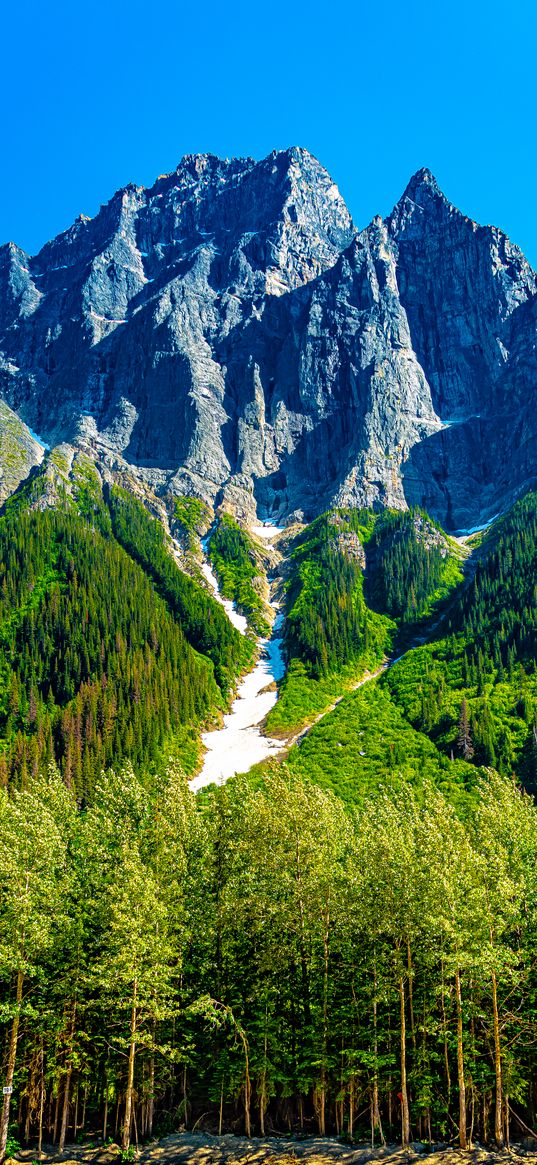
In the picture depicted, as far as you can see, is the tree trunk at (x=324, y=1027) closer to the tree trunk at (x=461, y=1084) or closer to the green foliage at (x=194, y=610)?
the tree trunk at (x=461, y=1084)

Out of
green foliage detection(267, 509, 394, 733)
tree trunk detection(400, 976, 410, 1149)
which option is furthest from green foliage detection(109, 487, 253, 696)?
tree trunk detection(400, 976, 410, 1149)

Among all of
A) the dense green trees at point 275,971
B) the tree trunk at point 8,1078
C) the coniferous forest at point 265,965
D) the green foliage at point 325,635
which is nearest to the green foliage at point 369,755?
the green foliage at point 325,635

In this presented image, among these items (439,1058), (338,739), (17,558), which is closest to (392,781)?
(338,739)

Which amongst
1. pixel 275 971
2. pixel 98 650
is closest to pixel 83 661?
pixel 98 650

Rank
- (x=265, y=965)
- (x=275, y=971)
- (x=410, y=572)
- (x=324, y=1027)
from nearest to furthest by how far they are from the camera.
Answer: (x=324, y=1027), (x=265, y=965), (x=275, y=971), (x=410, y=572)

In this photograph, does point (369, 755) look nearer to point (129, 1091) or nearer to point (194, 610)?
point (194, 610)

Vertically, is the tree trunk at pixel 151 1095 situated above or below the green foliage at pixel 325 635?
below
